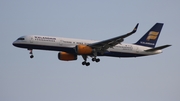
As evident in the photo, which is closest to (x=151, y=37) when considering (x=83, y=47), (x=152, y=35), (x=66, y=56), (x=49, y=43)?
(x=152, y=35)

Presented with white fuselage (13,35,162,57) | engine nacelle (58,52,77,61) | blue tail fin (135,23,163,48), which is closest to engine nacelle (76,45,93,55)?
white fuselage (13,35,162,57)

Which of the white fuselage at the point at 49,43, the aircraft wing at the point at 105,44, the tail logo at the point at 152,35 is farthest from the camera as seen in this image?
the tail logo at the point at 152,35

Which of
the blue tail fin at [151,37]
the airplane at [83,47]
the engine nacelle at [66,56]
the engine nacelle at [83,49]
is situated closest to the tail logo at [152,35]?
the blue tail fin at [151,37]

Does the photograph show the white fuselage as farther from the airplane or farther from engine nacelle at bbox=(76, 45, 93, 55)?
engine nacelle at bbox=(76, 45, 93, 55)

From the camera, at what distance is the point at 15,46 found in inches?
2466

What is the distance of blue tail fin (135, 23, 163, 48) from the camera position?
68.5 metres

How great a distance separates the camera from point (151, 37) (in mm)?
69375

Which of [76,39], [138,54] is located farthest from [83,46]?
[138,54]

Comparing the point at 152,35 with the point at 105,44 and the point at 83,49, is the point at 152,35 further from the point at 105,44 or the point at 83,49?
the point at 83,49

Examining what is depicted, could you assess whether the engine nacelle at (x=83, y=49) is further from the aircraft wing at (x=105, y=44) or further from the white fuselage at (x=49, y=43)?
the white fuselage at (x=49, y=43)

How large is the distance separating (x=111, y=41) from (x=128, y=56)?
7420 mm

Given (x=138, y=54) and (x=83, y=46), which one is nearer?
(x=83, y=46)

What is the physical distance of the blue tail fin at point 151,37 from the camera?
6850 centimetres

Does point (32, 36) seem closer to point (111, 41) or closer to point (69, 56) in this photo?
point (69, 56)
